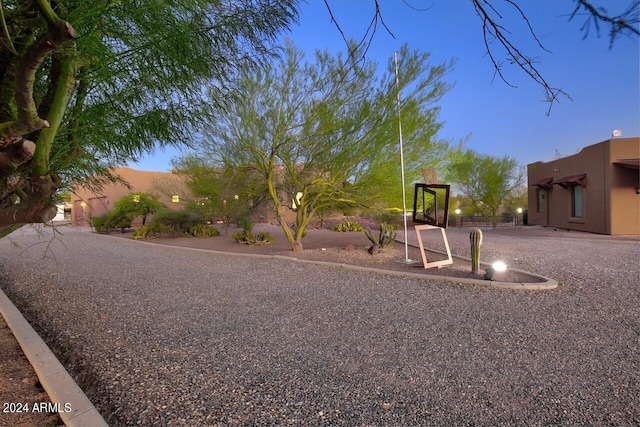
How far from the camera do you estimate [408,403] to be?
2.78 meters

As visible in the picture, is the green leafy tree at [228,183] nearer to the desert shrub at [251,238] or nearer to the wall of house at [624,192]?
the desert shrub at [251,238]

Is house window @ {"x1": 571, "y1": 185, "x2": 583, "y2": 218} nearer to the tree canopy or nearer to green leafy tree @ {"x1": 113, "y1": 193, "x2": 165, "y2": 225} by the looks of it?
the tree canopy

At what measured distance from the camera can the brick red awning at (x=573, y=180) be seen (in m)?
18.0

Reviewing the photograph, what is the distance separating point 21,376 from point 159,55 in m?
3.12

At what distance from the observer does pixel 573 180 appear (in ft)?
60.0

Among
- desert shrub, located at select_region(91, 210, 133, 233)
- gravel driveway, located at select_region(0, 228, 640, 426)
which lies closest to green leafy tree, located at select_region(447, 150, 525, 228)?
gravel driveway, located at select_region(0, 228, 640, 426)

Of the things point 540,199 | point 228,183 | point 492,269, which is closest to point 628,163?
point 540,199

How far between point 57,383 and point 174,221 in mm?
16832

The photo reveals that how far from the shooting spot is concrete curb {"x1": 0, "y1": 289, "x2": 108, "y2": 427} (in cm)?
246

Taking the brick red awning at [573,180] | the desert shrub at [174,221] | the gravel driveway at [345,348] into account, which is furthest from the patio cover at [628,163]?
the desert shrub at [174,221]

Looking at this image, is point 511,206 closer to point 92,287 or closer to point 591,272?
point 591,272

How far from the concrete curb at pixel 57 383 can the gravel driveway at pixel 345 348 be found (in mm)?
142

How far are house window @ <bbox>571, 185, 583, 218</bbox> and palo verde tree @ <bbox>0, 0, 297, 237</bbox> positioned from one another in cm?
2142

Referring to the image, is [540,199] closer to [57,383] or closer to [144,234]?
[144,234]
